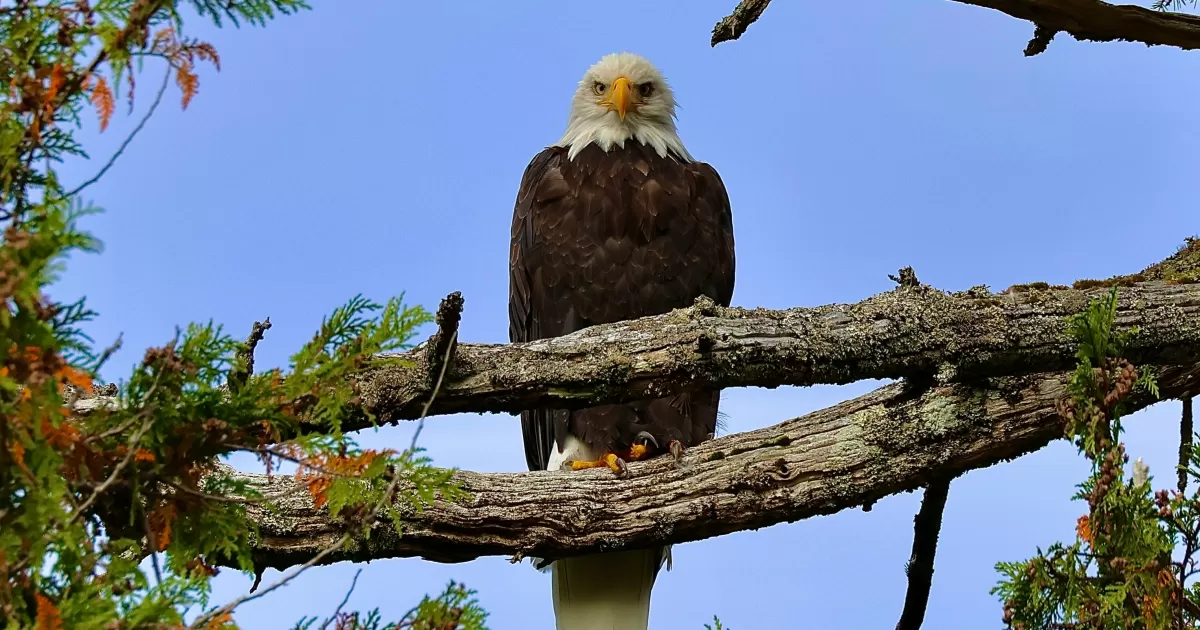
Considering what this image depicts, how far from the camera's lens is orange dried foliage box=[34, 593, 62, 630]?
1.73 m

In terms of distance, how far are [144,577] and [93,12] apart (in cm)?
94

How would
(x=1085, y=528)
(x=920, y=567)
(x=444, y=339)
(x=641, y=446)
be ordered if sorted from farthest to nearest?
(x=641, y=446)
(x=920, y=567)
(x=444, y=339)
(x=1085, y=528)

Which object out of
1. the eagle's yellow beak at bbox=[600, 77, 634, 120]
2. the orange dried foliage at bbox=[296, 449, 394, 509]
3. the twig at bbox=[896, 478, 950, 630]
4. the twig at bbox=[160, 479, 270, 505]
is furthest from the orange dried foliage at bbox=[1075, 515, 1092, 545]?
the eagle's yellow beak at bbox=[600, 77, 634, 120]

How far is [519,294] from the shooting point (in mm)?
5309

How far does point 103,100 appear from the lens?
181 centimetres

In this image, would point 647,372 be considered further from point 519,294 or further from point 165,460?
point 519,294

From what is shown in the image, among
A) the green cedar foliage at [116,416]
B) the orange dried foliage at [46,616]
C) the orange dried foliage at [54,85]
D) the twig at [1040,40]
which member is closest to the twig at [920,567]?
the twig at [1040,40]

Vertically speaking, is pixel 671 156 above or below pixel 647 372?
above

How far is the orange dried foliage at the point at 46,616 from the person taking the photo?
5.68 feet

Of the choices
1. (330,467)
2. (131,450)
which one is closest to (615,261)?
(330,467)

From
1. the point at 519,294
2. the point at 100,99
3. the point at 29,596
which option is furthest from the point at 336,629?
the point at 519,294

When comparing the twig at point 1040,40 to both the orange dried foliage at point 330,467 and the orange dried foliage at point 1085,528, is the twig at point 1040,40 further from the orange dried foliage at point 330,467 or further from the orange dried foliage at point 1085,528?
the orange dried foliage at point 330,467

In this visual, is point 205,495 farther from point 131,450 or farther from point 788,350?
point 788,350

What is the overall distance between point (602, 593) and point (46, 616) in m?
3.16
